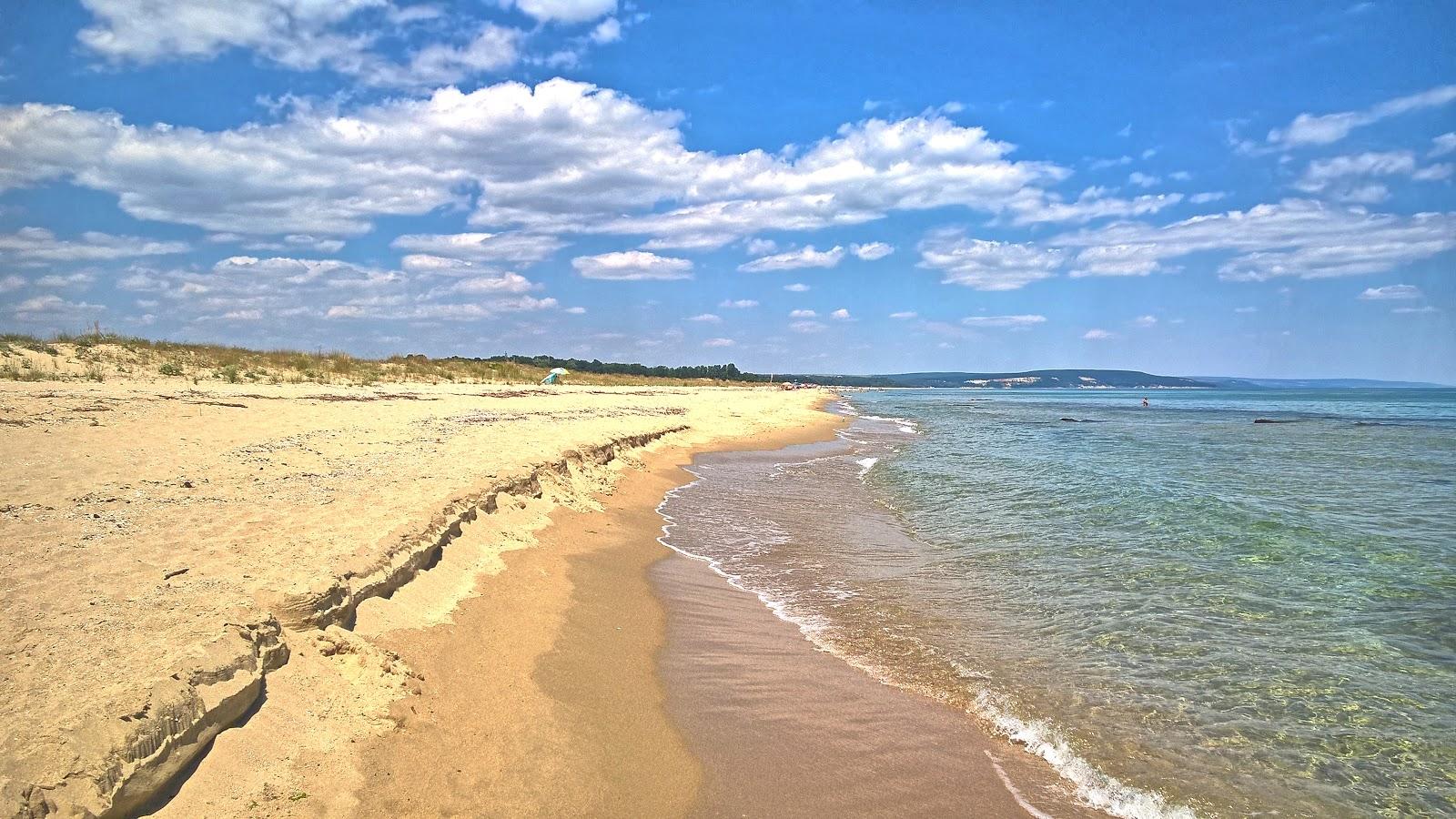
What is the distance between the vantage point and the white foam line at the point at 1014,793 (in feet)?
13.3

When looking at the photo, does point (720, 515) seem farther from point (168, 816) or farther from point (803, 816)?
point (168, 816)

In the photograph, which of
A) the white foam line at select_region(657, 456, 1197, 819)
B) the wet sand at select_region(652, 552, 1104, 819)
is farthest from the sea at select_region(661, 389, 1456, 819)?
the wet sand at select_region(652, 552, 1104, 819)

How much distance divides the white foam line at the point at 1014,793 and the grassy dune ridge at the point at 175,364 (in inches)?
1014

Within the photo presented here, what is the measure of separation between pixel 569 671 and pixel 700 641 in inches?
56.1

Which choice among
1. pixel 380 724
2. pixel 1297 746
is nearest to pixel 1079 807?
pixel 1297 746

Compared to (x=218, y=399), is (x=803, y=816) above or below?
below

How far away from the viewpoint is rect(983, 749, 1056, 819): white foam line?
4043mm

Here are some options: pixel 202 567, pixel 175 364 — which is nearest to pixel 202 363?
pixel 175 364

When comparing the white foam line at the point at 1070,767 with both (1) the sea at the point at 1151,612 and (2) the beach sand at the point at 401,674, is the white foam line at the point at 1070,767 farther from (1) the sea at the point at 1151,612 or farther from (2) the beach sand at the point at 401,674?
(2) the beach sand at the point at 401,674

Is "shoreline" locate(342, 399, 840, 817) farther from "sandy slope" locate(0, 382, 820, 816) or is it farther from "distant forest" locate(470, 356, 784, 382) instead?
"distant forest" locate(470, 356, 784, 382)

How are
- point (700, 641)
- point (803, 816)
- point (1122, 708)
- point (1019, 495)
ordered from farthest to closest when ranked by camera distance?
point (1019, 495)
point (700, 641)
point (1122, 708)
point (803, 816)

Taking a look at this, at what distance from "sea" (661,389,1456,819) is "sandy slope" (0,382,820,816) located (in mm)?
3291

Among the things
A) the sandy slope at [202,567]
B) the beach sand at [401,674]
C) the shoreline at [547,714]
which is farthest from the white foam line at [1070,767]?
the sandy slope at [202,567]

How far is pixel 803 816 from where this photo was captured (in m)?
3.91
